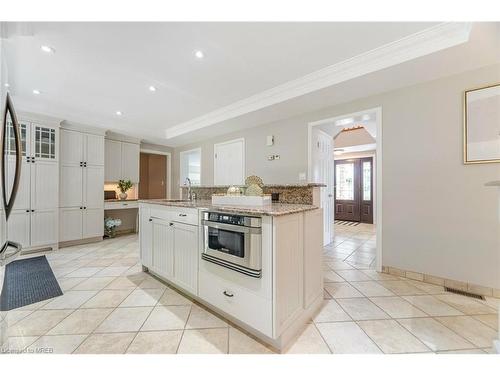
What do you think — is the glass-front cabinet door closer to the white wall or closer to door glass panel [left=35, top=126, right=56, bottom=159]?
door glass panel [left=35, top=126, right=56, bottom=159]

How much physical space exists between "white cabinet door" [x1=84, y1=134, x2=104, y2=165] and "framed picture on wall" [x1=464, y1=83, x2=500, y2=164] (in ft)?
19.1

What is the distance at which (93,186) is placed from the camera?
4246 mm

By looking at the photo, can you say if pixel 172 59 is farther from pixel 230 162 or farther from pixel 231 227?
pixel 230 162

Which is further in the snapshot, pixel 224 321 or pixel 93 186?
pixel 93 186

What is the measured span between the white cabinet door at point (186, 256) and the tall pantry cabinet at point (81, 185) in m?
3.17

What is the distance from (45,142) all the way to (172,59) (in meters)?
3.08

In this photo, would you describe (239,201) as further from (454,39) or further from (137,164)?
(137,164)

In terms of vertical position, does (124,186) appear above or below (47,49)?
below

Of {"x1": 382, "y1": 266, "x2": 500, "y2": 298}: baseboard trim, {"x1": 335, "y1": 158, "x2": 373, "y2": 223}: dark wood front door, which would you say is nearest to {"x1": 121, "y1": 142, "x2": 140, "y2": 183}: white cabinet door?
{"x1": 382, "y1": 266, "x2": 500, "y2": 298}: baseboard trim

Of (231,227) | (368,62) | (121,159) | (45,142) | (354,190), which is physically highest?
(368,62)

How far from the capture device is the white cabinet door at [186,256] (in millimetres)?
1928

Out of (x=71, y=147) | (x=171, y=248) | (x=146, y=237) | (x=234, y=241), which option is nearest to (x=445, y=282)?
(x=234, y=241)
